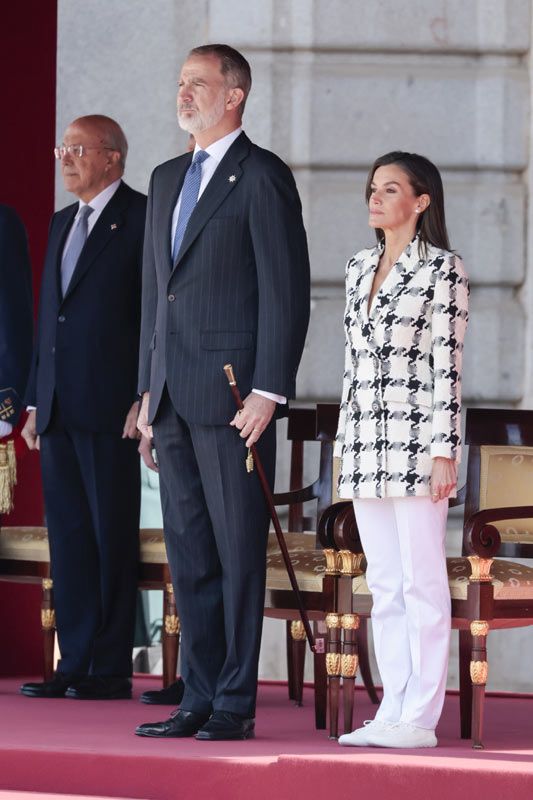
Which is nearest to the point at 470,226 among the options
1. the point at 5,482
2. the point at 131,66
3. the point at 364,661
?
the point at 131,66

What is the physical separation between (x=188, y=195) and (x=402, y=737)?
141 centimetres

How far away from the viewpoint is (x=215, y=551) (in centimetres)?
393

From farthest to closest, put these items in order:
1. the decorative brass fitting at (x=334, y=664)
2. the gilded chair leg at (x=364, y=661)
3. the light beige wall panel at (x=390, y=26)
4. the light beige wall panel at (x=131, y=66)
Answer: the light beige wall panel at (x=131, y=66) < the light beige wall panel at (x=390, y=26) < the gilded chair leg at (x=364, y=661) < the decorative brass fitting at (x=334, y=664)

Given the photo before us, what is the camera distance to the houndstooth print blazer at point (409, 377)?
12.5 ft

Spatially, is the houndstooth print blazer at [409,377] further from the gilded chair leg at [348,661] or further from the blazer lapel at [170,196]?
the blazer lapel at [170,196]

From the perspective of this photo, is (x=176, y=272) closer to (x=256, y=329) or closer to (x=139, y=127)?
(x=256, y=329)

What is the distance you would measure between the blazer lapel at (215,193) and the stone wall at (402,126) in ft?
7.09

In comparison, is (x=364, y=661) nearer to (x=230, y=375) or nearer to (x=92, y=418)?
(x=92, y=418)

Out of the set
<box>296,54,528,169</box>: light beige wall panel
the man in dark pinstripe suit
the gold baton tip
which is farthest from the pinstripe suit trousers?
<box>296,54,528,169</box>: light beige wall panel

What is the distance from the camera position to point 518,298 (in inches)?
241

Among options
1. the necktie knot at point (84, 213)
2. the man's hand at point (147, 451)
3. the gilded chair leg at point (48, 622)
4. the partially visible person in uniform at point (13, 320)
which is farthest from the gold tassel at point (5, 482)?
the man's hand at point (147, 451)

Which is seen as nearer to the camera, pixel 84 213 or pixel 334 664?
pixel 334 664

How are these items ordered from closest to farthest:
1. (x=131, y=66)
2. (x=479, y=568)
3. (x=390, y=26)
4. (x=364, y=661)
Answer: (x=479, y=568) → (x=364, y=661) → (x=390, y=26) → (x=131, y=66)

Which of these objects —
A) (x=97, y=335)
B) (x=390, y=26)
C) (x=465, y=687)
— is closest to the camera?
(x=465, y=687)
